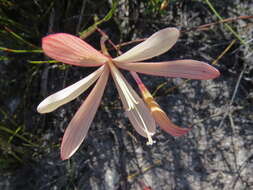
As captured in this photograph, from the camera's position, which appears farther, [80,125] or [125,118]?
[125,118]

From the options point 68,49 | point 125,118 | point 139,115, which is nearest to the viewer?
point 68,49

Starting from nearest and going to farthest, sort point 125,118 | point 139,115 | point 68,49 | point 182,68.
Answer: point 68,49, point 182,68, point 139,115, point 125,118

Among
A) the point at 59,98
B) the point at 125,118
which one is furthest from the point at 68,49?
the point at 125,118

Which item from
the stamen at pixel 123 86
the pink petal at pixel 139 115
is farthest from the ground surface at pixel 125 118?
the stamen at pixel 123 86

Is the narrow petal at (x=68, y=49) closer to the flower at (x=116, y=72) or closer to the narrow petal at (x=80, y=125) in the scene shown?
the flower at (x=116, y=72)

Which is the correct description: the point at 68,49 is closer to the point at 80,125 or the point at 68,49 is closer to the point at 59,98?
the point at 59,98

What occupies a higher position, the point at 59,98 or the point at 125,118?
the point at 59,98

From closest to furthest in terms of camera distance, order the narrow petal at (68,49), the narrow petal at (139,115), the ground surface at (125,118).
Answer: the narrow petal at (68,49)
the narrow petal at (139,115)
the ground surface at (125,118)

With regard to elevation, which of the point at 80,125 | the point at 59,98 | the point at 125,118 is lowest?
the point at 125,118
